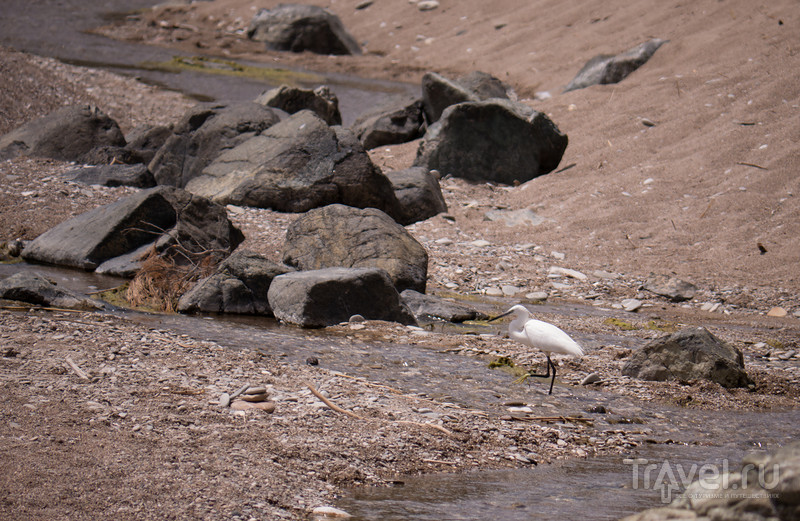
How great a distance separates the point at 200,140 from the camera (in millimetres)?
12531

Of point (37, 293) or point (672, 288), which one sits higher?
point (37, 293)

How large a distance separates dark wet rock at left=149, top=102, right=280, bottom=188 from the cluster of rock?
35.0 feet

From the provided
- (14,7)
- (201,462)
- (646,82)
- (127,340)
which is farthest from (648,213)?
(14,7)

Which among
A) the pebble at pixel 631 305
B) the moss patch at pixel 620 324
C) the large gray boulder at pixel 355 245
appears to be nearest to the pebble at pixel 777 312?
the pebble at pixel 631 305

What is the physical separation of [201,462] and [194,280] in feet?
16.4

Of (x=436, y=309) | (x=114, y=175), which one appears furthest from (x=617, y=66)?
(x=436, y=309)

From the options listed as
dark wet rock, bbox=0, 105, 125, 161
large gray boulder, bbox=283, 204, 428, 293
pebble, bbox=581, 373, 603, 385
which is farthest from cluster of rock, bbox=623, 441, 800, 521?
dark wet rock, bbox=0, 105, 125, 161

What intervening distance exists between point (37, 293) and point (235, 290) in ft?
5.97

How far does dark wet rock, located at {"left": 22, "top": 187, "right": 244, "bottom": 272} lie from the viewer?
357 inches

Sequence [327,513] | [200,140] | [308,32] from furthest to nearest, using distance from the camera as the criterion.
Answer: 1. [308,32]
2. [200,140]
3. [327,513]

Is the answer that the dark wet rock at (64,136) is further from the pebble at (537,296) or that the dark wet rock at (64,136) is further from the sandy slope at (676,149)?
the pebble at (537,296)

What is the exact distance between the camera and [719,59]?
15633 mm

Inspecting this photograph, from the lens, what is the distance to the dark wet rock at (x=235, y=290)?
7699 millimetres

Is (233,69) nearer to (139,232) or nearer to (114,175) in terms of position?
(114,175)
